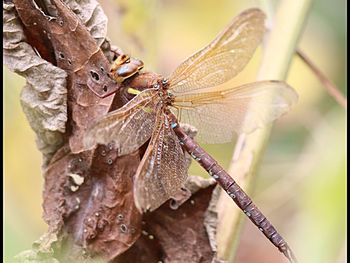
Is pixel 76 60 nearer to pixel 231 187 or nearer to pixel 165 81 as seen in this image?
pixel 165 81

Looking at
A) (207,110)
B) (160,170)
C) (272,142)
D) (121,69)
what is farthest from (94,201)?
(272,142)

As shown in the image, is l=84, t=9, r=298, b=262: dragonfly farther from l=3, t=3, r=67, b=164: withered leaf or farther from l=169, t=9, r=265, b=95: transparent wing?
l=3, t=3, r=67, b=164: withered leaf

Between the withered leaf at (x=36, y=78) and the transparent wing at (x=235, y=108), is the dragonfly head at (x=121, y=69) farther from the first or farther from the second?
the transparent wing at (x=235, y=108)

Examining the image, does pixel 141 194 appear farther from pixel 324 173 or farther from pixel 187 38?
pixel 187 38

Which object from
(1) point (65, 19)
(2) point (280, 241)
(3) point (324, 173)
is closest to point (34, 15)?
(1) point (65, 19)

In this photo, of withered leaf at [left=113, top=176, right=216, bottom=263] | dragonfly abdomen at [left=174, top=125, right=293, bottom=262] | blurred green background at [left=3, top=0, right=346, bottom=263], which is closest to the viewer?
withered leaf at [left=113, top=176, right=216, bottom=263]

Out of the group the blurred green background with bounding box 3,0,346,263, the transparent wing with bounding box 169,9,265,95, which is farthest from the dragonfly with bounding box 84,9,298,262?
the blurred green background with bounding box 3,0,346,263
